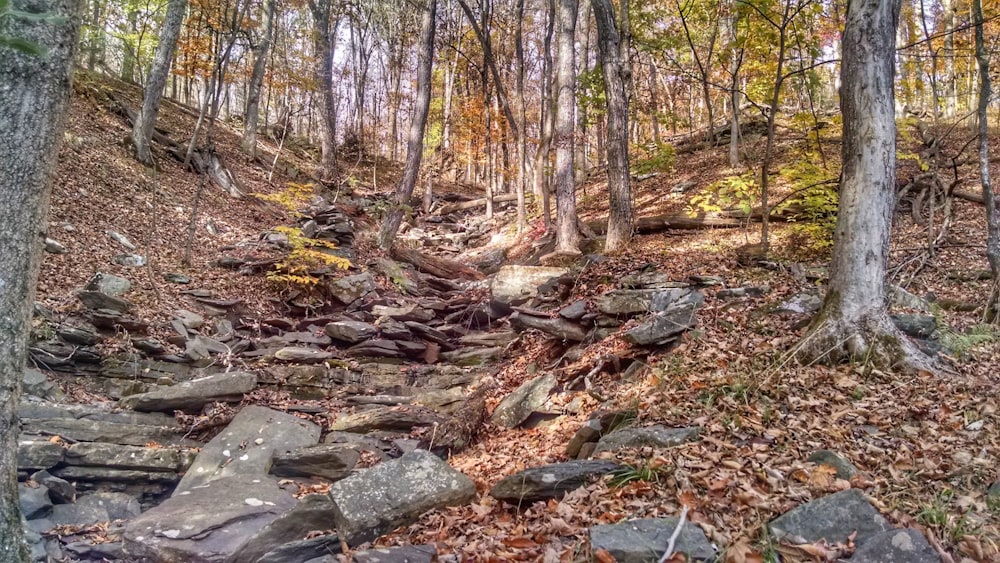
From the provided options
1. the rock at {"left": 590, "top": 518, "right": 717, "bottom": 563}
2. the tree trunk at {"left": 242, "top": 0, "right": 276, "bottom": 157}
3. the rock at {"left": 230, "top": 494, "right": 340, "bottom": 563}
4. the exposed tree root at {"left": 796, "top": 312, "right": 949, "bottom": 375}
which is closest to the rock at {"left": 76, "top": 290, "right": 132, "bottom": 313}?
the rock at {"left": 230, "top": 494, "right": 340, "bottom": 563}

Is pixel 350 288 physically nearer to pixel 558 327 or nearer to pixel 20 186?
pixel 558 327

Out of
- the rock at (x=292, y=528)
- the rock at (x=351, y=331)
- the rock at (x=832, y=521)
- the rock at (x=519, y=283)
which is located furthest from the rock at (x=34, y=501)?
the rock at (x=519, y=283)

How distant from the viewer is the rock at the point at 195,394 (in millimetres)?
6816

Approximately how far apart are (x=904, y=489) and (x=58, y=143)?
5.94 metres

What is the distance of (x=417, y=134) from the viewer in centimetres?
1462

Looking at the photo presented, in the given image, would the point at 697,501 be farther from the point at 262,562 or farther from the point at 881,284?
the point at 881,284

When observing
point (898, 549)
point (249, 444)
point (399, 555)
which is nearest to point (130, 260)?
point (249, 444)

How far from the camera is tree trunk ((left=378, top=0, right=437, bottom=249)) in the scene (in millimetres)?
14297

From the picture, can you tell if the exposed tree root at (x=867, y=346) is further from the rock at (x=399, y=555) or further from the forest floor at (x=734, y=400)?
the rock at (x=399, y=555)

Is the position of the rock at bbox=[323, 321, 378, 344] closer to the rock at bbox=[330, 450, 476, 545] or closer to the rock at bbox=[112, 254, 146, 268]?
the rock at bbox=[112, 254, 146, 268]

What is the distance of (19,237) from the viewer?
11.3ft

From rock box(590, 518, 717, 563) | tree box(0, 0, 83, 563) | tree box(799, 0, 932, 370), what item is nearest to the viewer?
rock box(590, 518, 717, 563)

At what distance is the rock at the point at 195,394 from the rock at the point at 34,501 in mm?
1875

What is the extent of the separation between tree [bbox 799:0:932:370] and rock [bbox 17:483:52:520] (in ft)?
23.6
